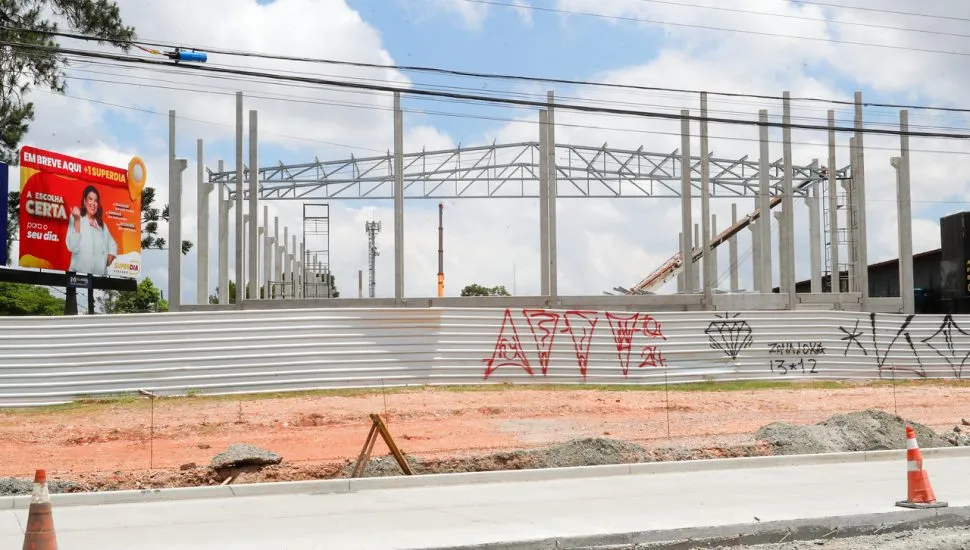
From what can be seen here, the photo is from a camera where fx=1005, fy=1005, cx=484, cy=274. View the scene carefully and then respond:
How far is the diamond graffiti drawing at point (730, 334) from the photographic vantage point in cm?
2902

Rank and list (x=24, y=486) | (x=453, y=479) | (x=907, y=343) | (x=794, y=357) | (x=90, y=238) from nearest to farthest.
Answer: (x=24, y=486)
(x=453, y=479)
(x=90, y=238)
(x=794, y=357)
(x=907, y=343)

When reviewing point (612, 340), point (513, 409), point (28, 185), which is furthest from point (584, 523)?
point (28, 185)

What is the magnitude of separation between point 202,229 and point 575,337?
71.9 feet

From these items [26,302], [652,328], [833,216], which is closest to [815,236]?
[833,216]

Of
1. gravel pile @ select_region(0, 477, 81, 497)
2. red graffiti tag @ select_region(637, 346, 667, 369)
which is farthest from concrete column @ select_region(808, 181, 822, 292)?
gravel pile @ select_region(0, 477, 81, 497)

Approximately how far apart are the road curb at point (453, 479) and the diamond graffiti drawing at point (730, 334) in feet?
41.9

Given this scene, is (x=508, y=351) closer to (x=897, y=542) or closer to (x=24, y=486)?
(x=24, y=486)

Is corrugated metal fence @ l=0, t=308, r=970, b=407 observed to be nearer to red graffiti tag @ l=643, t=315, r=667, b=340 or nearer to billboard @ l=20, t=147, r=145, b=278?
red graffiti tag @ l=643, t=315, r=667, b=340

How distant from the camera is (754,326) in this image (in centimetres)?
2973

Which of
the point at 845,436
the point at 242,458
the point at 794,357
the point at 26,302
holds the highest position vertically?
the point at 26,302

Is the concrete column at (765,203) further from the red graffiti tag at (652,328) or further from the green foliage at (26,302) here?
the green foliage at (26,302)

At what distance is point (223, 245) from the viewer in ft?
155

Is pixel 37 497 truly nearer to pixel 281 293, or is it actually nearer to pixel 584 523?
pixel 584 523

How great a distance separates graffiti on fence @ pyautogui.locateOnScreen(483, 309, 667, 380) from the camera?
1035 inches
